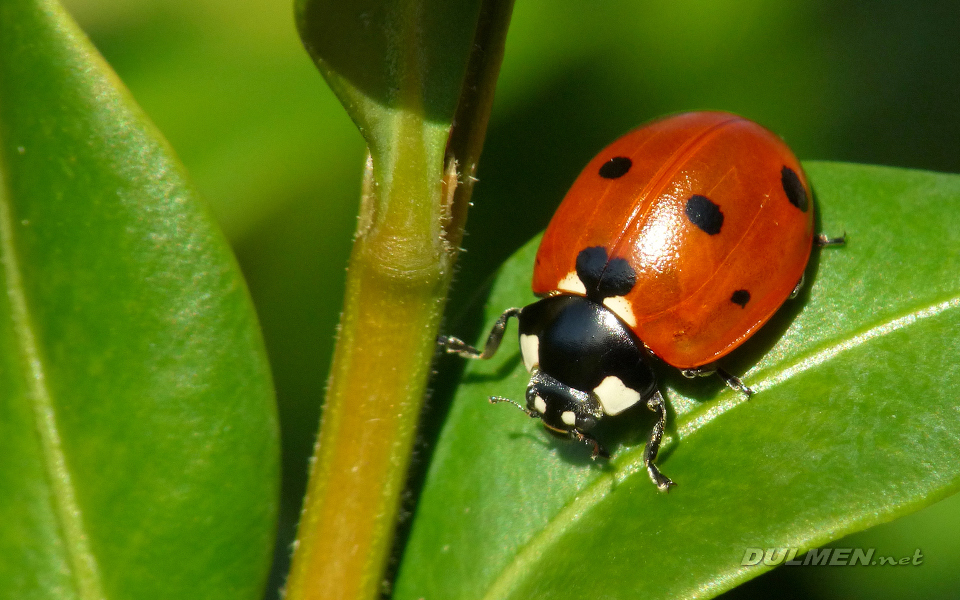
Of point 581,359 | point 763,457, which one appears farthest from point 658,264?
point 763,457

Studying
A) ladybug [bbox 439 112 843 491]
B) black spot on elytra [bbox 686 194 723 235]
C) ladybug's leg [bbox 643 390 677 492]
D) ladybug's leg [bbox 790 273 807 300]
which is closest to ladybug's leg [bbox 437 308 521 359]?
ladybug [bbox 439 112 843 491]

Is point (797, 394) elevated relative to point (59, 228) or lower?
lower

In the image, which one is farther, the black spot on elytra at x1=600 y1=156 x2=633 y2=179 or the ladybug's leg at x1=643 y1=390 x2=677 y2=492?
the black spot on elytra at x1=600 y1=156 x2=633 y2=179

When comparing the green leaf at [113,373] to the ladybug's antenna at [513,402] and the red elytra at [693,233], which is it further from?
the red elytra at [693,233]

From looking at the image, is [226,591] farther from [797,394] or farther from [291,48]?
[291,48]

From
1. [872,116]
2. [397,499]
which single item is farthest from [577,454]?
[872,116]

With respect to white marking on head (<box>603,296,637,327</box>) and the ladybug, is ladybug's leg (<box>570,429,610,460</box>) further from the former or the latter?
white marking on head (<box>603,296,637,327</box>)
